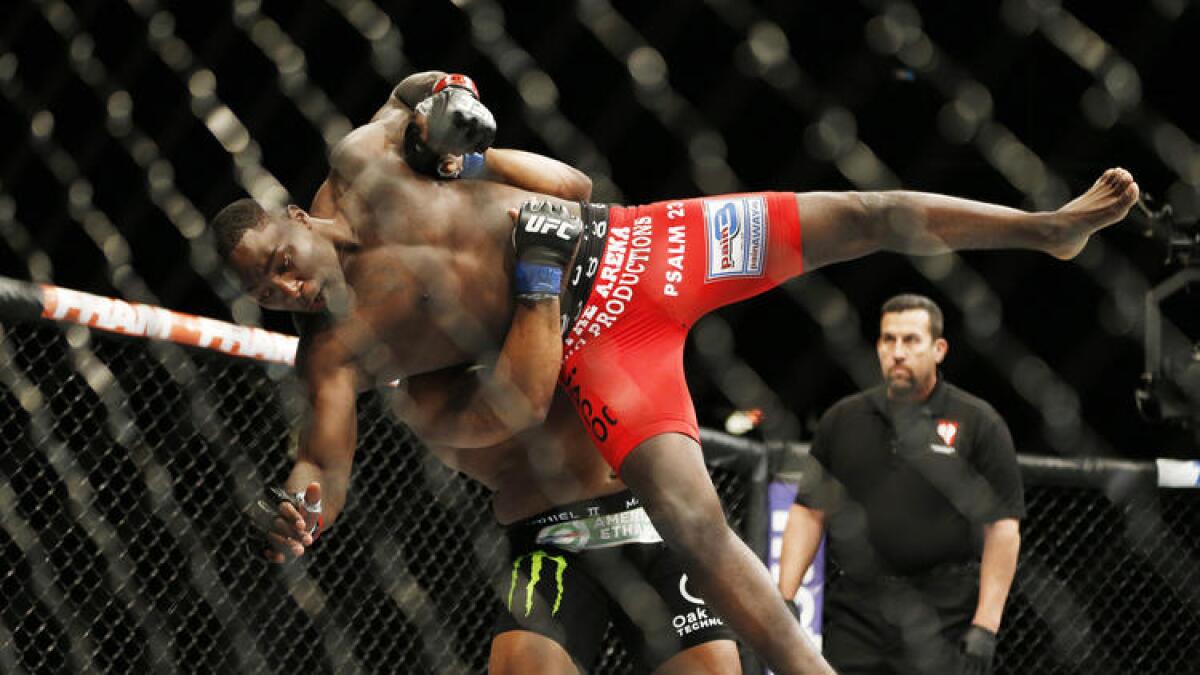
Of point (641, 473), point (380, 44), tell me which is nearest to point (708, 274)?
point (641, 473)

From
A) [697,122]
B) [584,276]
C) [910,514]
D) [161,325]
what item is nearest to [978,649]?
[910,514]

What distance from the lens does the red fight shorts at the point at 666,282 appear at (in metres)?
2.05

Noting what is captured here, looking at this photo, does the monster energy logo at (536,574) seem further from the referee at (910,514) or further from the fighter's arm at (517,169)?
the referee at (910,514)

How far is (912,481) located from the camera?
3148 mm

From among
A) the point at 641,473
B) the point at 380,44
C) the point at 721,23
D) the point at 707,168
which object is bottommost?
the point at 641,473

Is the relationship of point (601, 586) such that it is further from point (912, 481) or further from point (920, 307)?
point (920, 307)

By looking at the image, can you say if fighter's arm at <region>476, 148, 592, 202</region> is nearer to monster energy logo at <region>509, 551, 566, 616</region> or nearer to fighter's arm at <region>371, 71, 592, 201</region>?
fighter's arm at <region>371, 71, 592, 201</region>

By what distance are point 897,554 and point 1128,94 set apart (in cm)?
167

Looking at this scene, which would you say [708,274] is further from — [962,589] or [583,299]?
[962,589]

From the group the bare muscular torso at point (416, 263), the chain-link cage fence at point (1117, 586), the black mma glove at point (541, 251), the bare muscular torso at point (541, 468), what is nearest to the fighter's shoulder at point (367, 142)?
the bare muscular torso at point (416, 263)

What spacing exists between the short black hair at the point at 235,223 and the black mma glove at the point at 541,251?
397 millimetres

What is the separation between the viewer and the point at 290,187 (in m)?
5.07

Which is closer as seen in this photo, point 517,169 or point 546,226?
point 546,226

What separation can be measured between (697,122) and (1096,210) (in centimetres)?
317
